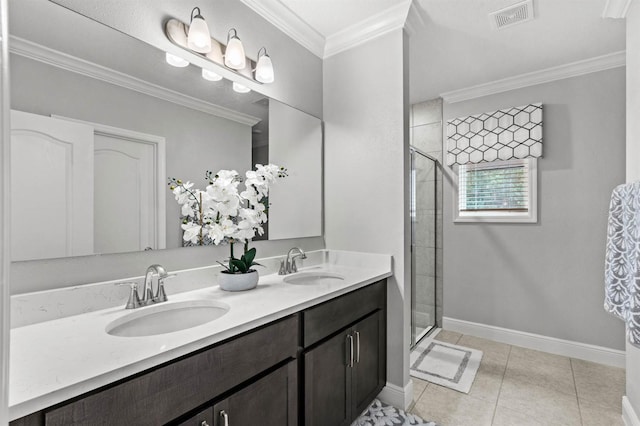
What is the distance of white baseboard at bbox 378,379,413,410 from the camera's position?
2.00 metres

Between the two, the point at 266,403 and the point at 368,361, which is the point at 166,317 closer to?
the point at 266,403

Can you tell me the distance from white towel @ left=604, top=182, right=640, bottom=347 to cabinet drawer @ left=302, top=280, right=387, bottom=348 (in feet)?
3.74

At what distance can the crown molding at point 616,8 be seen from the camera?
1.77m

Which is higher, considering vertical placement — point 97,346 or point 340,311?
point 97,346

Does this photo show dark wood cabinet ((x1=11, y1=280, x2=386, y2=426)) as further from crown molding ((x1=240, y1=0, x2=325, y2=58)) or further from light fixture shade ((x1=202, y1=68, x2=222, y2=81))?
crown molding ((x1=240, y1=0, x2=325, y2=58))

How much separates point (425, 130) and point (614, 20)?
1627mm

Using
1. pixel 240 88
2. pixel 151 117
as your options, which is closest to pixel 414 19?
pixel 240 88

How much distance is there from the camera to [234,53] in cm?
167

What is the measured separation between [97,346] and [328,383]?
3.30 ft

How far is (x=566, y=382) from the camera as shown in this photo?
2.31 metres

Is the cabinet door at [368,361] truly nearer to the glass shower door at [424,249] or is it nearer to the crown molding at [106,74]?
the glass shower door at [424,249]

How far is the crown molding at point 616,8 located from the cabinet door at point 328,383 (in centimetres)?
238

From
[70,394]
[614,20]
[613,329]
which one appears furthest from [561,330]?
[70,394]

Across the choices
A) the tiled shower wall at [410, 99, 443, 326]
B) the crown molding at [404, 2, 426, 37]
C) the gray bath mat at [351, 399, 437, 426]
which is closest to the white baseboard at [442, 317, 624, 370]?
the tiled shower wall at [410, 99, 443, 326]
